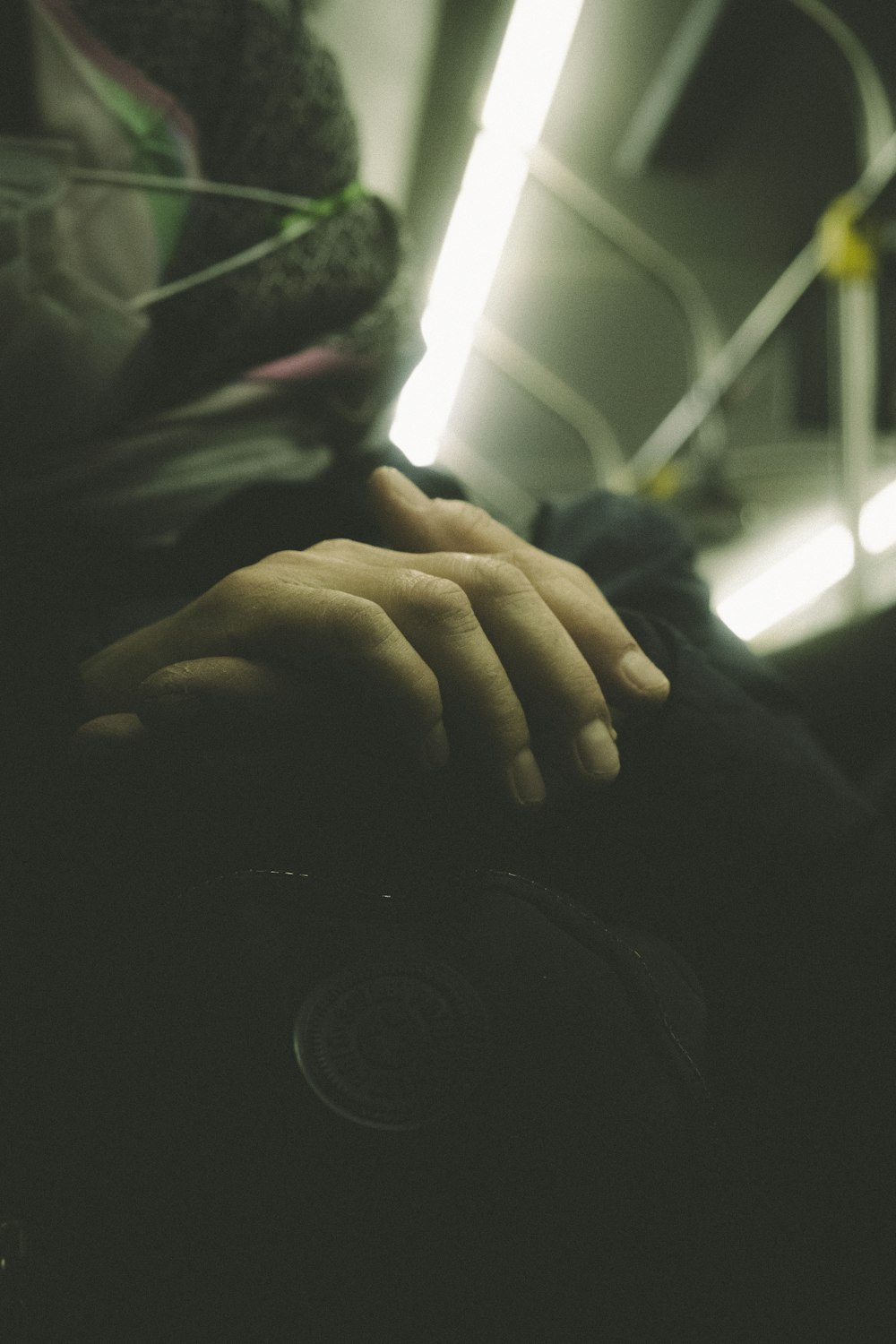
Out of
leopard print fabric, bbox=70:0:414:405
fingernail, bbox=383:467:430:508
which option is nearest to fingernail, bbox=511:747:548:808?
fingernail, bbox=383:467:430:508

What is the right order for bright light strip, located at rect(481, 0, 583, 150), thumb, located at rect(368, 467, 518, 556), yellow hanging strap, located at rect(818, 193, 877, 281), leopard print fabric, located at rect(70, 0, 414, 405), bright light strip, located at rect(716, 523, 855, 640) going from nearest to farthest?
1. thumb, located at rect(368, 467, 518, 556)
2. leopard print fabric, located at rect(70, 0, 414, 405)
3. bright light strip, located at rect(481, 0, 583, 150)
4. yellow hanging strap, located at rect(818, 193, 877, 281)
5. bright light strip, located at rect(716, 523, 855, 640)

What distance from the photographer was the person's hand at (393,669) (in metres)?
0.39

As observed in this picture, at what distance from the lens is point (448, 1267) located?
11.6 inches

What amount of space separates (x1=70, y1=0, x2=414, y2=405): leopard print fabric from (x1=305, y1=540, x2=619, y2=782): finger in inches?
13.9

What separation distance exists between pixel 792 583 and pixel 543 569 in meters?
1.82

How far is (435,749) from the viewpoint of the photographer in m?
0.39

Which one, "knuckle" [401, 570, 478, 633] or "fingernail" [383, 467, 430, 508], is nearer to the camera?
"knuckle" [401, 570, 478, 633]

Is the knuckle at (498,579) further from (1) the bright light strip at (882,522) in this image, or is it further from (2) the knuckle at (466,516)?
(1) the bright light strip at (882,522)

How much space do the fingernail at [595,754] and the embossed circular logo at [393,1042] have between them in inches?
4.5

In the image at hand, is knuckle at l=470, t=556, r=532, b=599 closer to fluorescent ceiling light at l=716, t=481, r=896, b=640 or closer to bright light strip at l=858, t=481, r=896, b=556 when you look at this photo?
fluorescent ceiling light at l=716, t=481, r=896, b=640

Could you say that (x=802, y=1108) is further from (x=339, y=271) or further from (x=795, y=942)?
(x=339, y=271)

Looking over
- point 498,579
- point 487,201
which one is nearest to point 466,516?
point 498,579

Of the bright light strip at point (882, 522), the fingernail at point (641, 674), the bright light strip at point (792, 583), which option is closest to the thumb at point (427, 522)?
the fingernail at point (641, 674)

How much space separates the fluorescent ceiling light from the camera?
1.81m
